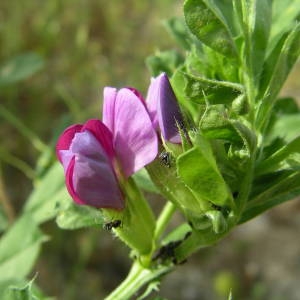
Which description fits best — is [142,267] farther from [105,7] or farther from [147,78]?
[105,7]

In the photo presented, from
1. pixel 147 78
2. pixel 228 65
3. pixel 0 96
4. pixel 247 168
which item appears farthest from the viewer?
pixel 147 78

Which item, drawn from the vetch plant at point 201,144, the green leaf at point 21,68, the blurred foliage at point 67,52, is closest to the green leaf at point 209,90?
the vetch plant at point 201,144

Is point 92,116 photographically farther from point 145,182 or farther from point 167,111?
point 167,111

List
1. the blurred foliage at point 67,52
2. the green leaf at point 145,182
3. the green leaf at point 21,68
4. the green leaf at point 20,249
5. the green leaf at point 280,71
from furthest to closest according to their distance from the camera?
the blurred foliage at point 67,52 → the green leaf at point 21,68 → the green leaf at point 20,249 → the green leaf at point 145,182 → the green leaf at point 280,71

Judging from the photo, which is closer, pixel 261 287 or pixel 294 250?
pixel 261 287

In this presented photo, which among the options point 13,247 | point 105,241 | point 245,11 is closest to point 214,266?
point 105,241

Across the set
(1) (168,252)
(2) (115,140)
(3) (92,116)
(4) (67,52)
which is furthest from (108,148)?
(4) (67,52)

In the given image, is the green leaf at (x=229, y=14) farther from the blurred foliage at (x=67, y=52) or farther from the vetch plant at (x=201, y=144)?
the blurred foliage at (x=67, y=52)
